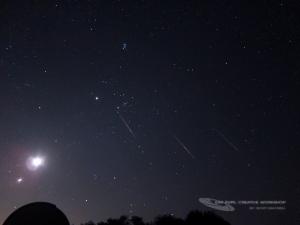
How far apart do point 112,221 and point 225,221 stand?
21503 mm

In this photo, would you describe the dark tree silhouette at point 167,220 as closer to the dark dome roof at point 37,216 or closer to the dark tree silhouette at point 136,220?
the dark tree silhouette at point 136,220

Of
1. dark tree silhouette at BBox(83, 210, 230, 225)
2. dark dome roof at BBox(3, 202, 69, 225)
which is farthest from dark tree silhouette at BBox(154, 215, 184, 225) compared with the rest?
dark dome roof at BBox(3, 202, 69, 225)

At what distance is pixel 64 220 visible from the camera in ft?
56.0

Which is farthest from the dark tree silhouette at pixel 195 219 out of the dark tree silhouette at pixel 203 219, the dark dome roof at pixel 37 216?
the dark dome roof at pixel 37 216

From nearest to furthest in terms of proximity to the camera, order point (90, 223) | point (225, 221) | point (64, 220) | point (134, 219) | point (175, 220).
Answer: point (64, 220)
point (225, 221)
point (175, 220)
point (134, 219)
point (90, 223)

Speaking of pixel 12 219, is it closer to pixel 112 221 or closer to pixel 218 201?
pixel 218 201

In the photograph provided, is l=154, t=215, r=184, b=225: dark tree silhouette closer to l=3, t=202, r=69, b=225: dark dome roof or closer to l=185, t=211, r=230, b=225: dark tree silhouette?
l=185, t=211, r=230, b=225: dark tree silhouette

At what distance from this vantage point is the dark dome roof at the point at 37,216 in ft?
56.0

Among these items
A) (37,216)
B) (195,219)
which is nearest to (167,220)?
(195,219)

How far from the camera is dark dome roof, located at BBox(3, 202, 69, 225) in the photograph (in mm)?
17078

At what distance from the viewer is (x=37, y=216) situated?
17344 millimetres

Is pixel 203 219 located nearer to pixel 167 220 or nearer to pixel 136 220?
pixel 167 220

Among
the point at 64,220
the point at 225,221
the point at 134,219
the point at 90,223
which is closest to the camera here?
the point at 64,220

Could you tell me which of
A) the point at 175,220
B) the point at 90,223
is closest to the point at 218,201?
the point at 175,220
